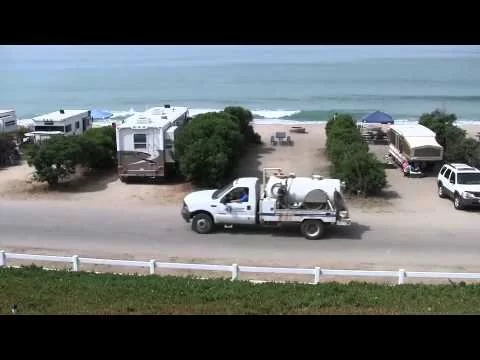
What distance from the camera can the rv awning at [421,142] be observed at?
953 inches

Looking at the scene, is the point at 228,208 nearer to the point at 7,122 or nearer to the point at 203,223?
the point at 203,223

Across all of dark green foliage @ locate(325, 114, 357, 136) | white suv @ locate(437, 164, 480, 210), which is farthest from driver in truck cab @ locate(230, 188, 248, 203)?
dark green foliage @ locate(325, 114, 357, 136)

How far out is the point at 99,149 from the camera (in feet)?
81.0

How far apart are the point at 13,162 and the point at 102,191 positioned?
8.45 m

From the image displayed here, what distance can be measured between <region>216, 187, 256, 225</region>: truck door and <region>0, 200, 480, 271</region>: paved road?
480 millimetres

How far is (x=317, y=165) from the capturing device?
27.3 metres

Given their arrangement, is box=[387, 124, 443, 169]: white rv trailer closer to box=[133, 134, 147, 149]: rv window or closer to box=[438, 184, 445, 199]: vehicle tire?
box=[438, 184, 445, 199]: vehicle tire

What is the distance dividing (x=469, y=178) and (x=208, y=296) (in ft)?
41.3

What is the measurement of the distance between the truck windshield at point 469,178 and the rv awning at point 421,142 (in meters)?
4.70

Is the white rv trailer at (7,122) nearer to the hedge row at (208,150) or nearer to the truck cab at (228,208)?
the hedge row at (208,150)

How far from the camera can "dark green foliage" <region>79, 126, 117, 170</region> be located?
23.9 meters
